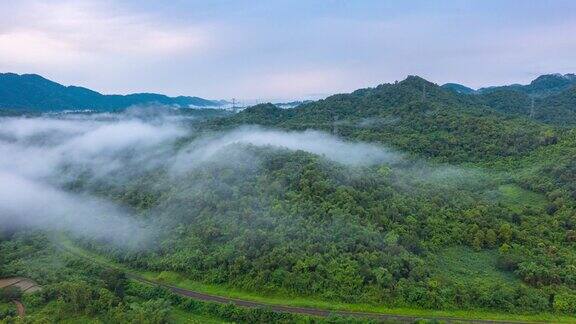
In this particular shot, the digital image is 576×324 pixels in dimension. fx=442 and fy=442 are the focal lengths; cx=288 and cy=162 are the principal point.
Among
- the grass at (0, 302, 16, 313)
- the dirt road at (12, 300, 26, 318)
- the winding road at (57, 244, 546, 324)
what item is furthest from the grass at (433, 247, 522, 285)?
the grass at (0, 302, 16, 313)

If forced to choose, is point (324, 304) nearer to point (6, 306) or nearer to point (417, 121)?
point (6, 306)

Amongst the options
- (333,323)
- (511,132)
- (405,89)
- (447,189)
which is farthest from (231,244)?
(405,89)

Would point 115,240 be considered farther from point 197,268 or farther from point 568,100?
point 568,100

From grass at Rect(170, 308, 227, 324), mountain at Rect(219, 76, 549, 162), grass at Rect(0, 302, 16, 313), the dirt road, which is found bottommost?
grass at Rect(170, 308, 227, 324)

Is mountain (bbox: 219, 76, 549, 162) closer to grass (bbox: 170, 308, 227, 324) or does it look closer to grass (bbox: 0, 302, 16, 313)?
grass (bbox: 170, 308, 227, 324)

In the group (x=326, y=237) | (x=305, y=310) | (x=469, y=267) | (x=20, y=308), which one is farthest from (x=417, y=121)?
(x=20, y=308)

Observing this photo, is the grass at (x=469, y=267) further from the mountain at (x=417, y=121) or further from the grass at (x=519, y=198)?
the mountain at (x=417, y=121)

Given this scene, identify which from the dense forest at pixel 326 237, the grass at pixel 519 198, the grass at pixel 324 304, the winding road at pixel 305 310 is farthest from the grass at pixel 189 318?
the grass at pixel 519 198

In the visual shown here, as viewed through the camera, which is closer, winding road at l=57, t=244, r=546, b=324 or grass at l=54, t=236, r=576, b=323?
winding road at l=57, t=244, r=546, b=324
